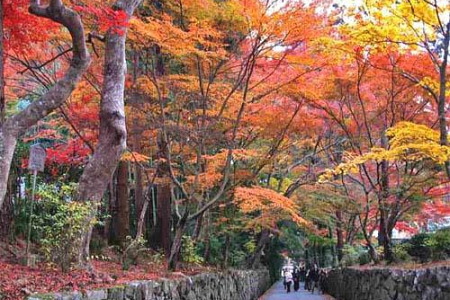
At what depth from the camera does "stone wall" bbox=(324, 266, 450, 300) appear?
7.67 m

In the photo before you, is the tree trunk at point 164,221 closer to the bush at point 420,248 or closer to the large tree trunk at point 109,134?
the bush at point 420,248

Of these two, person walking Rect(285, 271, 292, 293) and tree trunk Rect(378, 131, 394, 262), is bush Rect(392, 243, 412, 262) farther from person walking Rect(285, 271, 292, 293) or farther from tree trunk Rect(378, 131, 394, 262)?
person walking Rect(285, 271, 292, 293)

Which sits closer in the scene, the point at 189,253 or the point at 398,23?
the point at 398,23

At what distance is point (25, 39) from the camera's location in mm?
8203

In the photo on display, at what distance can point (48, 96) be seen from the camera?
6.29 metres

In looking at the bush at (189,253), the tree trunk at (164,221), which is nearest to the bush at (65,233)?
the bush at (189,253)

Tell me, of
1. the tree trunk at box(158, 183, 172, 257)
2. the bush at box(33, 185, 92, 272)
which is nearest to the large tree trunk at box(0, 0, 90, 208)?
the bush at box(33, 185, 92, 272)

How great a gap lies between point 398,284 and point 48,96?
296 inches

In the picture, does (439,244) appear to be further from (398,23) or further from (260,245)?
(260,245)

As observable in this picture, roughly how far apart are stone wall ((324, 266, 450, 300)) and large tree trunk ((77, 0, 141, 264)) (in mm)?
5100

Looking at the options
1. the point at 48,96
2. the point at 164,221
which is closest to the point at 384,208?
the point at 164,221

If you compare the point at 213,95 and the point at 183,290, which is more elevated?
the point at 213,95

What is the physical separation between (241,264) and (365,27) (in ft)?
53.1

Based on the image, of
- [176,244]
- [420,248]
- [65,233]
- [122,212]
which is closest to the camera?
[65,233]
